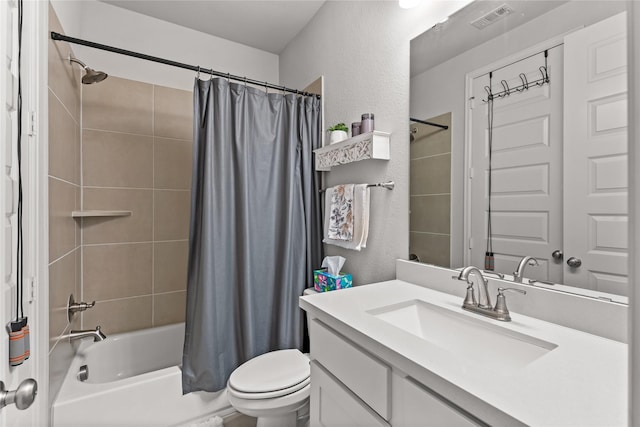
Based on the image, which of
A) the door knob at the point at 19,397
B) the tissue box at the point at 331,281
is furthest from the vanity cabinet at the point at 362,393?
the door knob at the point at 19,397

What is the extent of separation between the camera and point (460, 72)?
49.6 inches

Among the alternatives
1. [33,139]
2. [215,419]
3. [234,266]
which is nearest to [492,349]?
[234,266]

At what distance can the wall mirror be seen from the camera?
0.84m

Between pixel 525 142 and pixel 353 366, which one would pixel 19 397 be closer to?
pixel 353 366

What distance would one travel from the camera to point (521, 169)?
41.1 inches

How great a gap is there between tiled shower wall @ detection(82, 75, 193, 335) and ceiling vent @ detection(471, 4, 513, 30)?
6.60 ft

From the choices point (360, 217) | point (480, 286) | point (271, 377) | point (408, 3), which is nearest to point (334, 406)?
point (271, 377)

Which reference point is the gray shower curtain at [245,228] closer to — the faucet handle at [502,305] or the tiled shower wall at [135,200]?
the tiled shower wall at [135,200]

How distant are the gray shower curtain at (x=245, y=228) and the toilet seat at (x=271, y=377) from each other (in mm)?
212

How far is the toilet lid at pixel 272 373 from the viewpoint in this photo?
1.37m

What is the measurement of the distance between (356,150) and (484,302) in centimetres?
93

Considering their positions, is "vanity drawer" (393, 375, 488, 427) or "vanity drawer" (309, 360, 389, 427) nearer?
"vanity drawer" (393, 375, 488, 427)

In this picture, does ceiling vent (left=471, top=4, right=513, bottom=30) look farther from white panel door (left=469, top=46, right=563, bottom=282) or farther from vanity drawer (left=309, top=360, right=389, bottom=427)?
vanity drawer (left=309, top=360, right=389, bottom=427)

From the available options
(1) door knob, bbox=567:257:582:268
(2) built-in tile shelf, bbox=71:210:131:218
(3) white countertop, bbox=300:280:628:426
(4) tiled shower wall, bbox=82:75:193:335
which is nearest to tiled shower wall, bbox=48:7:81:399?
(2) built-in tile shelf, bbox=71:210:131:218
